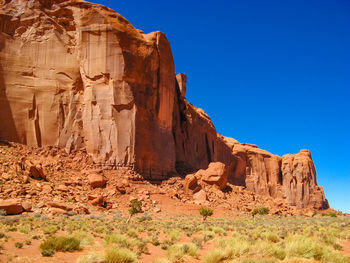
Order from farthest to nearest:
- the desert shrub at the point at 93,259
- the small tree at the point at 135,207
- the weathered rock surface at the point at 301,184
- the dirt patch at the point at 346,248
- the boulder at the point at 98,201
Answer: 1. the weathered rock surface at the point at 301,184
2. the boulder at the point at 98,201
3. the small tree at the point at 135,207
4. the dirt patch at the point at 346,248
5. the desert shrub at the point at 93,259

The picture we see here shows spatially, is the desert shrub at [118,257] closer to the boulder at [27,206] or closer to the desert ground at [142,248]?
the desert ground at [142,248]

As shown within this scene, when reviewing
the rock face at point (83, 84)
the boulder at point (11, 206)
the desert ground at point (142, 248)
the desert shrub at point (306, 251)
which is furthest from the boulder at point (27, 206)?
the desert shrub at point (306, 251)

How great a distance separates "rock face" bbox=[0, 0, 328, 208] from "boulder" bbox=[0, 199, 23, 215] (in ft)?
34.6

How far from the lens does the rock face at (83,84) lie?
98.8 ft

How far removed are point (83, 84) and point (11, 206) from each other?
604 inches

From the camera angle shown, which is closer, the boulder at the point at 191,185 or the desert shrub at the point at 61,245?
the desert shrub at the point at 61,245

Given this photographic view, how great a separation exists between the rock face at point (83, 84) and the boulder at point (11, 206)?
10.5 metres

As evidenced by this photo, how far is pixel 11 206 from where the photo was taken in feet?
63.5

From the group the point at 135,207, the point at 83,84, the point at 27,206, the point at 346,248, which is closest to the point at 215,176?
the point at 135,207

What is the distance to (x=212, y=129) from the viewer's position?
55875mm

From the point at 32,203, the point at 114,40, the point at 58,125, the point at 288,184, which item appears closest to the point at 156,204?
the point at 32,203

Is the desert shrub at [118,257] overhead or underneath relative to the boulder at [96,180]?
underneath

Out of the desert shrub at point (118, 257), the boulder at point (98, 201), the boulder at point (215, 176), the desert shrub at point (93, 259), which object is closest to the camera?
the desert shrub at point (93, 259)

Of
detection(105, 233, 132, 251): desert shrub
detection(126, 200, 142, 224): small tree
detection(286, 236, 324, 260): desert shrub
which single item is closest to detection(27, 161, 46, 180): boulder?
detection(126, 200, 142, 224): small tree
